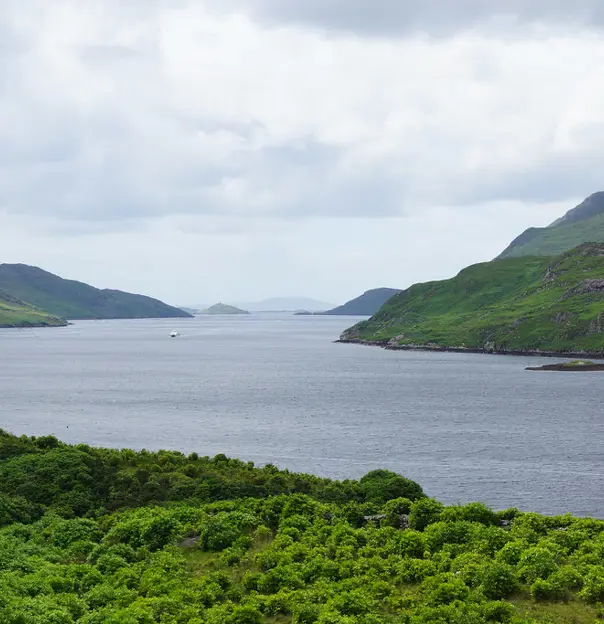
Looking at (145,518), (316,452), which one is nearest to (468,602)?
(145,518)

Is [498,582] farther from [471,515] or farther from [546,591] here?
[471,515]

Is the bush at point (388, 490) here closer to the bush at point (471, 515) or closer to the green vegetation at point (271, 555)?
the green vegetation at point (271, 555)

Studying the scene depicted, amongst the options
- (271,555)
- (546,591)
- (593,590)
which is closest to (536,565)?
(546,591)

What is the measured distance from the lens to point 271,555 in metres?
39.2

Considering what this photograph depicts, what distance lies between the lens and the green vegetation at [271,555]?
31922 millimetres

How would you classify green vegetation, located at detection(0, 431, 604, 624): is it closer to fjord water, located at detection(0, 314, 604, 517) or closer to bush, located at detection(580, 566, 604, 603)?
bush, located at detection(580, 566, 604, 603)

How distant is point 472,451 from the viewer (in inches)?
4114

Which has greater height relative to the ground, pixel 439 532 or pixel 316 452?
pixel 439 532

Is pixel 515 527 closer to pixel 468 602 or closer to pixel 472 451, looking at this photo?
pixel 468 602

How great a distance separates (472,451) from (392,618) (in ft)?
251

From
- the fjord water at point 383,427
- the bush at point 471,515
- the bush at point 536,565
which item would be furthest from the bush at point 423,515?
the fjord water at point 383,427

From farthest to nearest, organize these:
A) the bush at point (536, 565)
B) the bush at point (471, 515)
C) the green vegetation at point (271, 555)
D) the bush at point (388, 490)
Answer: the bush at point (388, 490) → the bush at point (471, 515) → the bush at point (536, 565) → the green vegetation at point (271, 555)

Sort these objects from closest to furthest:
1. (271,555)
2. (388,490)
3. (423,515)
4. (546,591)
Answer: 1. (546,591)
2. (271,555)
3. (423,515)
4. (388,490)

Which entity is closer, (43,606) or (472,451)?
(43,606)
